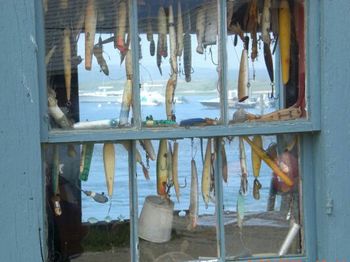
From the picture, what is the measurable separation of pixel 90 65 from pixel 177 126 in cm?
56

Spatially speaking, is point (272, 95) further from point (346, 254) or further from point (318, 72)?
point (346, 254)

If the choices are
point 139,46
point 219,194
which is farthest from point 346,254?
point 139,46

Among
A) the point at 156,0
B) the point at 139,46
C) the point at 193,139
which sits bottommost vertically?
the point at 193,139

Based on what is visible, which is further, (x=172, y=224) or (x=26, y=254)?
(x=172, y=224)

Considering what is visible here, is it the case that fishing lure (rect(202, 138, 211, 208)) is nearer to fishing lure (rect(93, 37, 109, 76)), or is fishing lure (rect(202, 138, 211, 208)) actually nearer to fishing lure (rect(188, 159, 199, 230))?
fishing lure (rect(188, 159, 199, 230))

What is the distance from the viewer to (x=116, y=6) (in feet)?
12.5

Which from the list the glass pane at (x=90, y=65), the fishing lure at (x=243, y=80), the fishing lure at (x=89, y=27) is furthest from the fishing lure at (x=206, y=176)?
the fishing lure at (x=89, y=27)

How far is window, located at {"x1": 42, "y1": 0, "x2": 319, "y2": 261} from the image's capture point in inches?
149

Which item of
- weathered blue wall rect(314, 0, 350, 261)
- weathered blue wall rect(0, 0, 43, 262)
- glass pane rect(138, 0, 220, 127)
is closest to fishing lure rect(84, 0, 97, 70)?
glass pane rect(138, 0, 220, 127)

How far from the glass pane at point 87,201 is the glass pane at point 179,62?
32 cm

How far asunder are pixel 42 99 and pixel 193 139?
81 cm

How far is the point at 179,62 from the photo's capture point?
12.9 feet

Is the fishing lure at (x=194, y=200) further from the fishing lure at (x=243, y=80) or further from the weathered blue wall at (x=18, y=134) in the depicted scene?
the weathered blue wall at (x=18, y=134)

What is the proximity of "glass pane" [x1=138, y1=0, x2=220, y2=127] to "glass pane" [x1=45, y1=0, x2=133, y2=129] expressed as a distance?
0.10 metres
